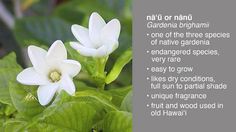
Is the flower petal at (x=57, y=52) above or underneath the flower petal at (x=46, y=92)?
above

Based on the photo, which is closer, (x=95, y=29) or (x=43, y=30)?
(x=95, y=29)

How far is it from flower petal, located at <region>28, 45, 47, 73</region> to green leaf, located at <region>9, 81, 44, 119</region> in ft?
0.08

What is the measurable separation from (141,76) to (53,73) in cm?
9

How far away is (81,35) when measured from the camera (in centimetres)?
55

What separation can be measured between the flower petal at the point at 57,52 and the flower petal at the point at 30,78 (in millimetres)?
18


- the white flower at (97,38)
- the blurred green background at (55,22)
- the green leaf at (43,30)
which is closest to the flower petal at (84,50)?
the white flower at (97,38)

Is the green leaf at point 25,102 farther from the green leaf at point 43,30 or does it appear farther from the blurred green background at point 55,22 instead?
the green leaf at point 43,30

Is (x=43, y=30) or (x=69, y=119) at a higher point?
(x=43, y=30)

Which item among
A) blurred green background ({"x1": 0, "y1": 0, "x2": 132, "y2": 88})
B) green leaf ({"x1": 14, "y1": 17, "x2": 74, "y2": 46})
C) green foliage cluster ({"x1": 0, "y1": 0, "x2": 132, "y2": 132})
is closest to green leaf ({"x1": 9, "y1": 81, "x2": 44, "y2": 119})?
green foliage cluster ({"x1": 0, "y1": 0, "x2": 132, "y2": 132})

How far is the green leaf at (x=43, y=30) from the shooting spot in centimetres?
94

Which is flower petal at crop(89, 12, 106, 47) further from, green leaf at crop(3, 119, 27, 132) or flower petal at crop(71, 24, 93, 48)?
green leaf at crop(3, 119, 27, 132)

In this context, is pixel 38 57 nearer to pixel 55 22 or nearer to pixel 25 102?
pixel 25 102

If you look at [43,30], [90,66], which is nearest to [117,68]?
[90,66]

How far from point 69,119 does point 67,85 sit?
3cm
